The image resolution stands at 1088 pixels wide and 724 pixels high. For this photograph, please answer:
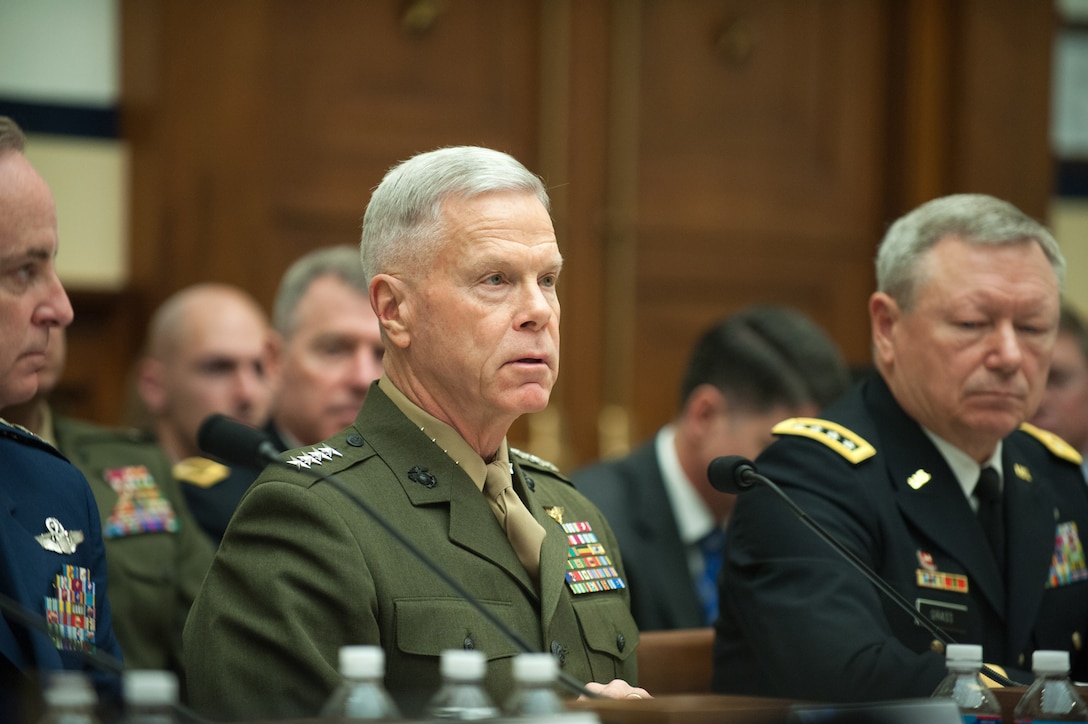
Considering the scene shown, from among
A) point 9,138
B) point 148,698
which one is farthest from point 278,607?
point 9,138

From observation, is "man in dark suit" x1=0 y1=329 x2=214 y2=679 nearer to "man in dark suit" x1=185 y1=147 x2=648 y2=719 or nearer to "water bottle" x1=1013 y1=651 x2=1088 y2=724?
"man in dark suit" x1=185 y1=147 x2=648 y2=719

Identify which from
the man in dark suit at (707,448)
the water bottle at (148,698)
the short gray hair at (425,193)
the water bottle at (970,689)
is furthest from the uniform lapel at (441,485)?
the man in dark suit at (707,448)

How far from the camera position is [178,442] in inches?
158

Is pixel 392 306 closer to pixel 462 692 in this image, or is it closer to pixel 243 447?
pixel 243 447

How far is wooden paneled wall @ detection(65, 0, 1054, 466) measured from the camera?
4.41 m

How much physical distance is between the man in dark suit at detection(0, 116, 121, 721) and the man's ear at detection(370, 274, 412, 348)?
0.44 meters

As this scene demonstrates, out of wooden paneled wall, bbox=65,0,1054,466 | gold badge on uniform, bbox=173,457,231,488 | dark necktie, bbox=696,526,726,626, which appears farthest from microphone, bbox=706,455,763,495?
wooden paneled wall, bbox=65,0,1054,466

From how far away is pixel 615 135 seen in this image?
5.00 metres

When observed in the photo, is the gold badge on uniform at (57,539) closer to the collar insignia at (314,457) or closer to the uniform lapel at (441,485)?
the collar insignia at (314,457)

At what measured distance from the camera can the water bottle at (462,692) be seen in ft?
4.73

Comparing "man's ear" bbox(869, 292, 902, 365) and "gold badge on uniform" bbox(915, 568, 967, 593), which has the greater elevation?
"man's ear" bbox(869, 292, 902, 365)

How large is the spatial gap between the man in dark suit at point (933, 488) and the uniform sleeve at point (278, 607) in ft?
2.68

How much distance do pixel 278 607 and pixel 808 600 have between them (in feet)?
2.99

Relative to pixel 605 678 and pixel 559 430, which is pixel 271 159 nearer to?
pixel 559 430
